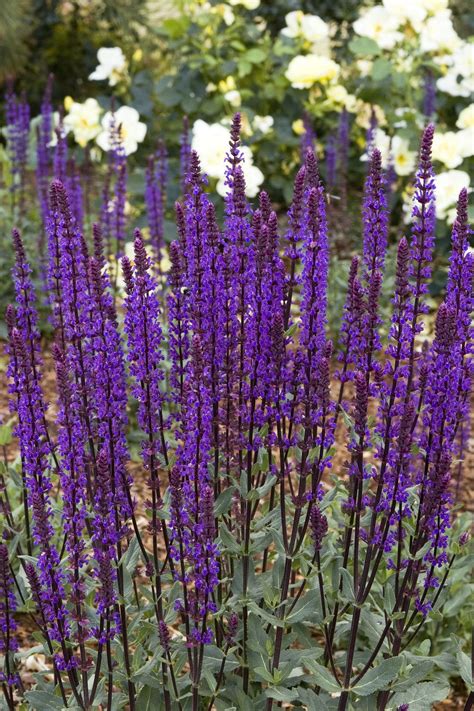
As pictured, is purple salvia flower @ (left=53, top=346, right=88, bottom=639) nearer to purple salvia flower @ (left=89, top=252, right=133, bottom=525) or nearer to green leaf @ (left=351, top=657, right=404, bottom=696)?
purple salvia flower @ (left=89, top=252, right=133, bottom=525)

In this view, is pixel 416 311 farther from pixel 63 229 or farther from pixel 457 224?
pixel 63 229

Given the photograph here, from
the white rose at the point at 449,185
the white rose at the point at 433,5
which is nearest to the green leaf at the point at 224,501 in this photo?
the white rose at the point at 449,185

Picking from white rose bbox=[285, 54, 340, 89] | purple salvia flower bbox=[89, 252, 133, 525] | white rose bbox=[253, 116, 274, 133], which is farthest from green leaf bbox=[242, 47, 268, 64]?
purple salvia flower bbox=[89, 252, 133, 525]

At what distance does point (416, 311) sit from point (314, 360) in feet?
1.00

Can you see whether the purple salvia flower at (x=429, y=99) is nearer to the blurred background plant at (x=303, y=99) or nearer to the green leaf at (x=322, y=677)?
the blurred background plant at (x=303, y=99)

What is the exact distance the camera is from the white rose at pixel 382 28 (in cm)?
791

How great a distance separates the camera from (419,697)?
2881 mm

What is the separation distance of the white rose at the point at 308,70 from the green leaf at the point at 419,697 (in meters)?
6.06

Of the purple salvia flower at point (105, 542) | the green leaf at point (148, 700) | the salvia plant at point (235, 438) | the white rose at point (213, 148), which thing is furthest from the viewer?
the white rose at point (213, 148)

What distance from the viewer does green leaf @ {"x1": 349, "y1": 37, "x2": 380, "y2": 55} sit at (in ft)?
25.9

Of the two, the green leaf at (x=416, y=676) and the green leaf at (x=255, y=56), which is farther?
the green leaf at (x=255, y=56)

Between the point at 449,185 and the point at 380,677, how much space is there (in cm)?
478

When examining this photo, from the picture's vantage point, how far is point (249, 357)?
106 inches

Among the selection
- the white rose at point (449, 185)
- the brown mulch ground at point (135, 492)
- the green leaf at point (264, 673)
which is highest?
the white rose at point (449, 185)
